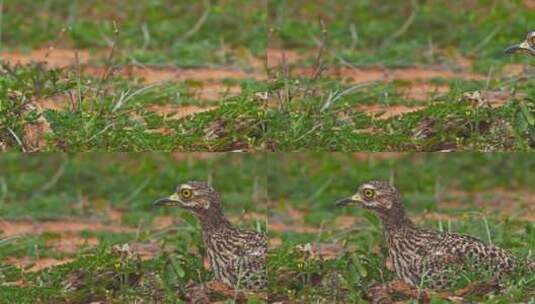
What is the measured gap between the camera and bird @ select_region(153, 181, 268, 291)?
11109mm

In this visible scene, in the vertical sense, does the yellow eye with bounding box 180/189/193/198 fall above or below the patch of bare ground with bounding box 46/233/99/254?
above

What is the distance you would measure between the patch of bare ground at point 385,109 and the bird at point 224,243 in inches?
54.7

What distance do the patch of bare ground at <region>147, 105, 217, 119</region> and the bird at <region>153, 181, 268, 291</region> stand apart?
0.87 m

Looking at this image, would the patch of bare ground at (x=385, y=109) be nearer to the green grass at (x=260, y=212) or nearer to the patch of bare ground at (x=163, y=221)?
the green grass at (x=260, y=212)

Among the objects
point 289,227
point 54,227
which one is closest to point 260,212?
point 289,227

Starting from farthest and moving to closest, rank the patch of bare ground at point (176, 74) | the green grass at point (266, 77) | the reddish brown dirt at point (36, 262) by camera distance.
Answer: the patch of bare ground at point (176, 74)
the reddish brown dirt at point (36, 262)
the green grass at point (266, 77)

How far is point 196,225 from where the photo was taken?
1182 centimetres

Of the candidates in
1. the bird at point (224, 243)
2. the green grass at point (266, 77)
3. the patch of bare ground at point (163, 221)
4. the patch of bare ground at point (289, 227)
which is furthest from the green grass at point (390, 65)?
the patch of bare ground at point (163, 221)

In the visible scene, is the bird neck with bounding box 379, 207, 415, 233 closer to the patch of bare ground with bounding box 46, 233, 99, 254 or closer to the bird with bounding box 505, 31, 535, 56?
the bird with bounding box 505, 31, 535, 56

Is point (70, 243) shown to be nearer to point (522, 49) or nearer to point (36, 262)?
point (36, 262)

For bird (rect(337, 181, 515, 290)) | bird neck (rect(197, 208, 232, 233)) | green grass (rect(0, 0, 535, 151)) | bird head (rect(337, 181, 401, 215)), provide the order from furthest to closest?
green grass (rect(0, 0, 535, 151))
bird head (rect(337, 181, 401, 215))
bird neck (rect(197, 208, 232, 233))
bird (rect(337, 181, 515, 290))

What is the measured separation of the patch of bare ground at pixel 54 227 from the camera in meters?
13.4

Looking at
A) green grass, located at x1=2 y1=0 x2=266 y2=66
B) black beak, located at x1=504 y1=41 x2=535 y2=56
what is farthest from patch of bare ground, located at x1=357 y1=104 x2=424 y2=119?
green grass, located at x1=2 y1=0 x2=266 y2=66

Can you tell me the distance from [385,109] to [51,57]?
3.22 meters
